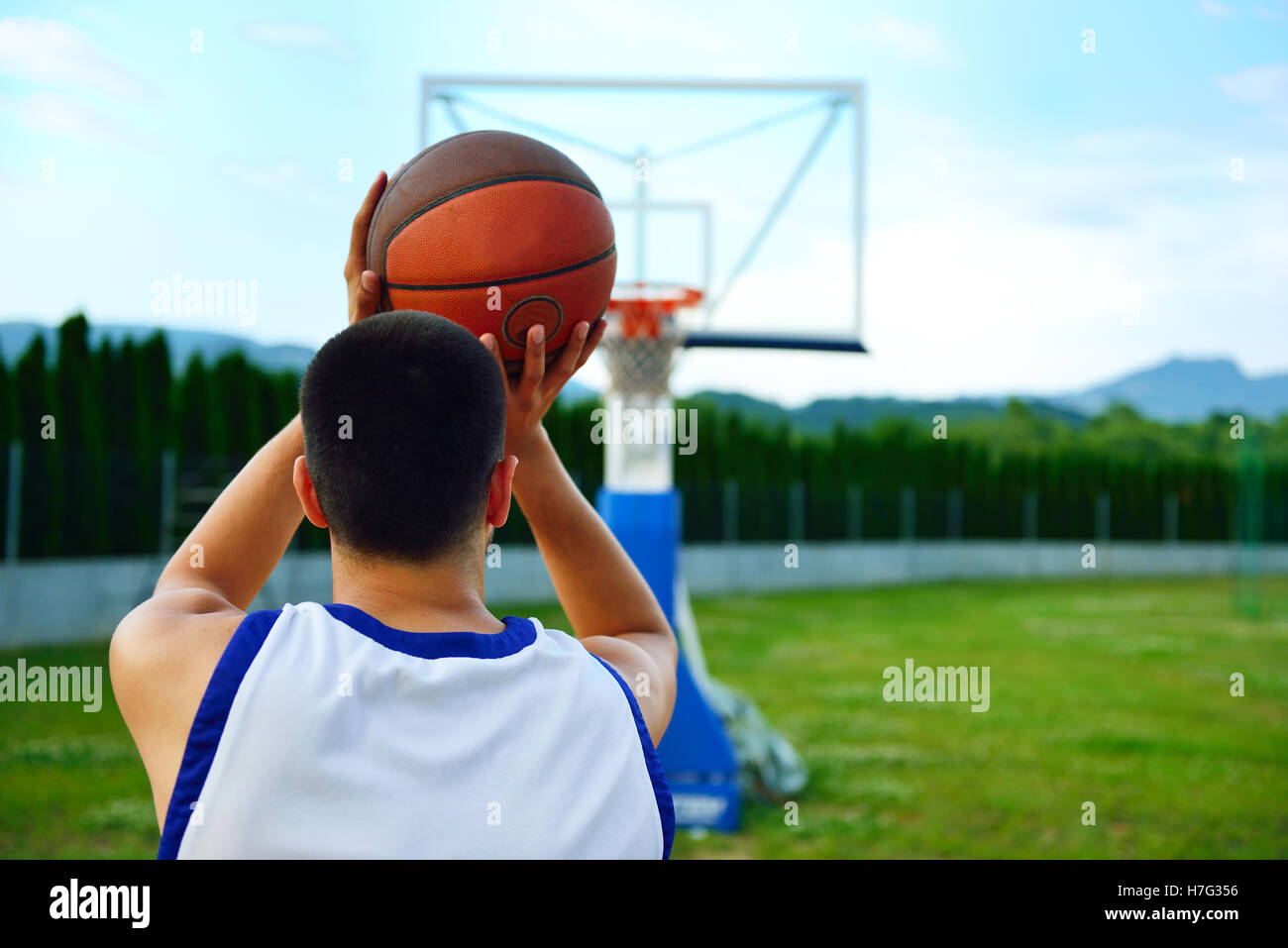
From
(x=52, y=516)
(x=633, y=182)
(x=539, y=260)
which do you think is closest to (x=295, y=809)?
(x=539, y=260)

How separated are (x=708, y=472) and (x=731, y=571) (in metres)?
2.05

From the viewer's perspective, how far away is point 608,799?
1231 millimetres

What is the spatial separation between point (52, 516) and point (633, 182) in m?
8.20

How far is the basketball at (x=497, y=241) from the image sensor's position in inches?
80.7

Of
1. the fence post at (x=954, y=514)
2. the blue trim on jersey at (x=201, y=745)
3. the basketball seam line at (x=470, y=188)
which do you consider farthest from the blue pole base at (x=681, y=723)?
the fence post at (x=954, y=514)

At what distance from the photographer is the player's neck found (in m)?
1.27

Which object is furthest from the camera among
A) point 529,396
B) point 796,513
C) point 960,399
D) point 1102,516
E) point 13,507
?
point 960,399

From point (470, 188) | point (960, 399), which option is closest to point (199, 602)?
point (470, 188)

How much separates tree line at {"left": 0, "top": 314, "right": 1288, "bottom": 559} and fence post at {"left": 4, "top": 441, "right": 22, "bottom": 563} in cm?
3

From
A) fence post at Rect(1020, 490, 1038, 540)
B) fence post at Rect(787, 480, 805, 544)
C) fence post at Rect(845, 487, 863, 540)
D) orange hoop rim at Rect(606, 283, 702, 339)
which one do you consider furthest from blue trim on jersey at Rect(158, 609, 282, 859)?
fence post at Rect(1020, 490, 1038, 540)

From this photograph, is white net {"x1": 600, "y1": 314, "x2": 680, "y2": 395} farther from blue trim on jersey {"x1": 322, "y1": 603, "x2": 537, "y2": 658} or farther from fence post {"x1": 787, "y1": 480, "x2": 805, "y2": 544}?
fence post {"x1": 787, "y1": 480, "x2": 805, "y2": 544}

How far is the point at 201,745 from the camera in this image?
114cm

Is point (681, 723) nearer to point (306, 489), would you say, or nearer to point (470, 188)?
point (470, 188)
